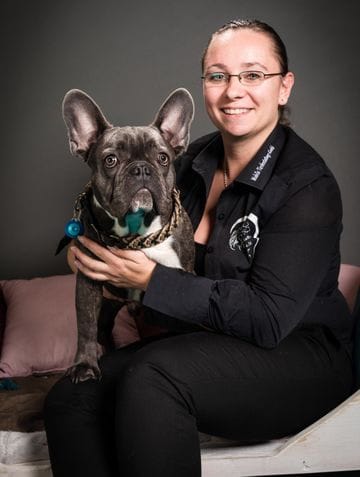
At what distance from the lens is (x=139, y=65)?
326 centimetres

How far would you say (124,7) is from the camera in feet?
10.5

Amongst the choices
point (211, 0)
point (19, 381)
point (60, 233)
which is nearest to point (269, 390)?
point (19, 381)

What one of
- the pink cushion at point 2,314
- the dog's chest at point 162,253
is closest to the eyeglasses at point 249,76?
the dog's chest at point 162,253

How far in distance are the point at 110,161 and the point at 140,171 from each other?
12 cm

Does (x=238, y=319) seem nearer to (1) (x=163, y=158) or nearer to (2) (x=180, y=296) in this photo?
(2) (x=180, y=296)

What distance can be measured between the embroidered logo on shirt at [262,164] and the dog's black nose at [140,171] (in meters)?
0.31

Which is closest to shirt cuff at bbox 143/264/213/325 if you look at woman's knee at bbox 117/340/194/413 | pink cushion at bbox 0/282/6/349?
woman's knee at bbox 117/340/194/413

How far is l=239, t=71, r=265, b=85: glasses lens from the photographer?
1984mm

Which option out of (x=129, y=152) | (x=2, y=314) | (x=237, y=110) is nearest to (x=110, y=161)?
(x=129, y=152)

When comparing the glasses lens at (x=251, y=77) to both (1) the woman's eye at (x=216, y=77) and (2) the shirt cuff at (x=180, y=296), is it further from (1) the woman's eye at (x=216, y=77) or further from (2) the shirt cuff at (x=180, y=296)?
(2) the shirt cuff at (x=180, y=296)

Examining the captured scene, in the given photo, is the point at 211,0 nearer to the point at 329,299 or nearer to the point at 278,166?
the point at 278,166

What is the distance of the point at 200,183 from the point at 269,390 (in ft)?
2.59

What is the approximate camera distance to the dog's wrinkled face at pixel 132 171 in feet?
6.04

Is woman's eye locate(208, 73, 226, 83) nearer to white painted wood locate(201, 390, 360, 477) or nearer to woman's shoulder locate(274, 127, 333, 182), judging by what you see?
woman's shoulder locate(274, 127, 333, 182)
